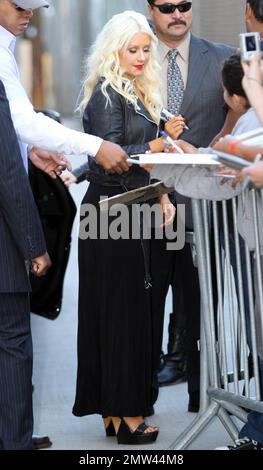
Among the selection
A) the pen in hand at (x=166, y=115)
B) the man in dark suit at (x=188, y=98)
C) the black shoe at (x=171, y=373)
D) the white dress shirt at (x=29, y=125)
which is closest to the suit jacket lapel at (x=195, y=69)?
the man in dark suit at (x=188, y=98)

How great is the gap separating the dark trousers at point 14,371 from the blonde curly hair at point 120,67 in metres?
1.04

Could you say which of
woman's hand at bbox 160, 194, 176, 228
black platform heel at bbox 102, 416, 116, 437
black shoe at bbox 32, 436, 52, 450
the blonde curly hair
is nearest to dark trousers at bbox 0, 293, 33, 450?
black shoe at bbox 32, 436, 52, 450

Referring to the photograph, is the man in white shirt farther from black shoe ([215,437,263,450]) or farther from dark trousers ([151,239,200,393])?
black shoe ([215,437,263,450])

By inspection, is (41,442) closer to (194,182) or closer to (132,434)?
(132,434)

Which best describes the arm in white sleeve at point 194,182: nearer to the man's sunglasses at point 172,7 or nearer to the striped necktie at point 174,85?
the striped necktie at point 174,85

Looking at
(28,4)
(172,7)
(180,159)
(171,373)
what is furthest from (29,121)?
(171,373)

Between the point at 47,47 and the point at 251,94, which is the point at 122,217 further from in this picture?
the point at 47,47

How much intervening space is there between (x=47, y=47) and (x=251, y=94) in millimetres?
46101

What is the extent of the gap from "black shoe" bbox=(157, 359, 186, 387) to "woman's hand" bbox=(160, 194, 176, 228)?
1.47 m

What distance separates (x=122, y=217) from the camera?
5.69m

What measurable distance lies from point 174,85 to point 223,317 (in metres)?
1.56

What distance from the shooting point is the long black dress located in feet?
18.8

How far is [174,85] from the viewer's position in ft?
20.4

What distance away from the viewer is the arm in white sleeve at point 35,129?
5.32 m
